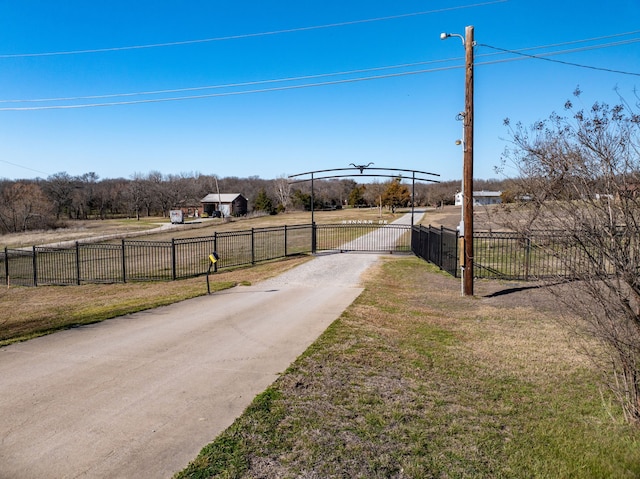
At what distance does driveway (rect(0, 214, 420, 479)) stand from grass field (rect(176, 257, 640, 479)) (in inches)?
14.8

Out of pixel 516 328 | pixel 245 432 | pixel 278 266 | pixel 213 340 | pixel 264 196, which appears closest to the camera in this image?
pixel 245 432

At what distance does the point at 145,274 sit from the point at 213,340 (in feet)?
40.4

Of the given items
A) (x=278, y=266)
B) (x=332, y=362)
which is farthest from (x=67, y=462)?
(x=278, y=266)

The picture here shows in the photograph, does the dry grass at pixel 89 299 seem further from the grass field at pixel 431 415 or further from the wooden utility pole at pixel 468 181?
the wooden utility pole at pixel 468 181

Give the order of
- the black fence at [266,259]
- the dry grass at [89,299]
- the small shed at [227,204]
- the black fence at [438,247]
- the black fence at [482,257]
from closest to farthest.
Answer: the dry grass at [89,299] → the black fence at [482,257] → the black fence at [438,247] → the black fence at [266,259] → the small shed at [227,204]

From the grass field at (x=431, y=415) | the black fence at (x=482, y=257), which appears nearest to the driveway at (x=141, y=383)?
the grass field at (x=431, y=415)

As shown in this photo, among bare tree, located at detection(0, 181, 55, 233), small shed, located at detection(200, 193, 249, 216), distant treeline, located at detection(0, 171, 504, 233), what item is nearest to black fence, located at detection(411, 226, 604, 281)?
distant treeline, located at detection(0, 171, 504, 233)

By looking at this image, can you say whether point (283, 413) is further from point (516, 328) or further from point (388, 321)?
point (516, 328)

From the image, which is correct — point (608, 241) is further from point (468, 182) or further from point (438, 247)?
point (438, 247)

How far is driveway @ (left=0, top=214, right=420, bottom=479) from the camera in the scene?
11.9 feet

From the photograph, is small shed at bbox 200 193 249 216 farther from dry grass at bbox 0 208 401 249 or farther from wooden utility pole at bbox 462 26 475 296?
wooden utility pole at bbox 462 26 475 296

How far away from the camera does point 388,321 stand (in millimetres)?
8172

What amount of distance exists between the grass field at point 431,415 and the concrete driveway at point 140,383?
0.39 metres

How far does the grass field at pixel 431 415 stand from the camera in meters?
3.46
